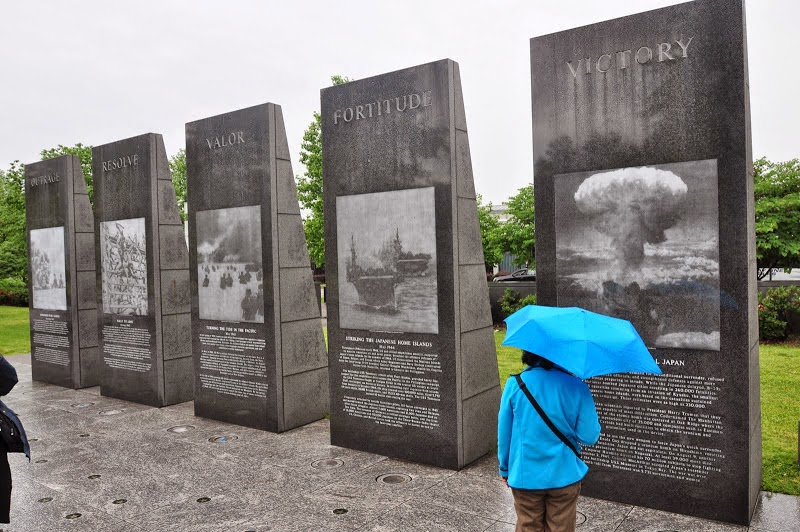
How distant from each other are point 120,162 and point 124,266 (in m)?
1.91

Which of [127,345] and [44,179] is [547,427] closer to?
[127,345]

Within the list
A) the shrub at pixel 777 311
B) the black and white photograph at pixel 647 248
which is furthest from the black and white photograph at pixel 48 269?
the shrub at pixel 777 311

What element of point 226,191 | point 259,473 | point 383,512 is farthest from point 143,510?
point 226,191

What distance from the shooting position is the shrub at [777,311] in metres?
16.0

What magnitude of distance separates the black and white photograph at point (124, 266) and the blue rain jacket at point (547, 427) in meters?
9.01

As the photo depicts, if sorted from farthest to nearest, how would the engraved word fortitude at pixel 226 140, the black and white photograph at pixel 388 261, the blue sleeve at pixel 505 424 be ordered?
the engraved word fortitude at pixel 226 140 → the black and white photograph at pixel 388 261 → the blue sleeve at pixel 505 424

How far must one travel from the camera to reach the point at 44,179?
13.6 meters

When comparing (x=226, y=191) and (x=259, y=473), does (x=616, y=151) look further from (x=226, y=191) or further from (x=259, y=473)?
(x=226, y=191)

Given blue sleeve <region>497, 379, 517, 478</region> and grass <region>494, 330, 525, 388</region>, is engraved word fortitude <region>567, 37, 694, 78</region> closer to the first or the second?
blue sleeve <region>497, 379, 517, 478</region>

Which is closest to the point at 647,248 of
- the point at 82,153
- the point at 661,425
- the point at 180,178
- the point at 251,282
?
the point at 661,425

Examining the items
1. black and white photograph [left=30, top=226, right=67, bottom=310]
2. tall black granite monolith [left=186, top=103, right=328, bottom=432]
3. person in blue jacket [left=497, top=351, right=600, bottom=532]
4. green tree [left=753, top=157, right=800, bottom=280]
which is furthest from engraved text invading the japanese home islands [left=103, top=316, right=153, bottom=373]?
green tree [left=753, top=157, right=800, bottom=280]

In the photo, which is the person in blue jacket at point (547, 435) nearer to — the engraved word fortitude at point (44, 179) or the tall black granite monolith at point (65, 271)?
the tall black granite monolith at point (65, 271)

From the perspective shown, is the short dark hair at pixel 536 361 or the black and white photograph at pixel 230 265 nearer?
the short dark hair at pixel 536 361

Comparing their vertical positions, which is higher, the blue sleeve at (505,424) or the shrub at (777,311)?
the blue sleeve at (505,424)
